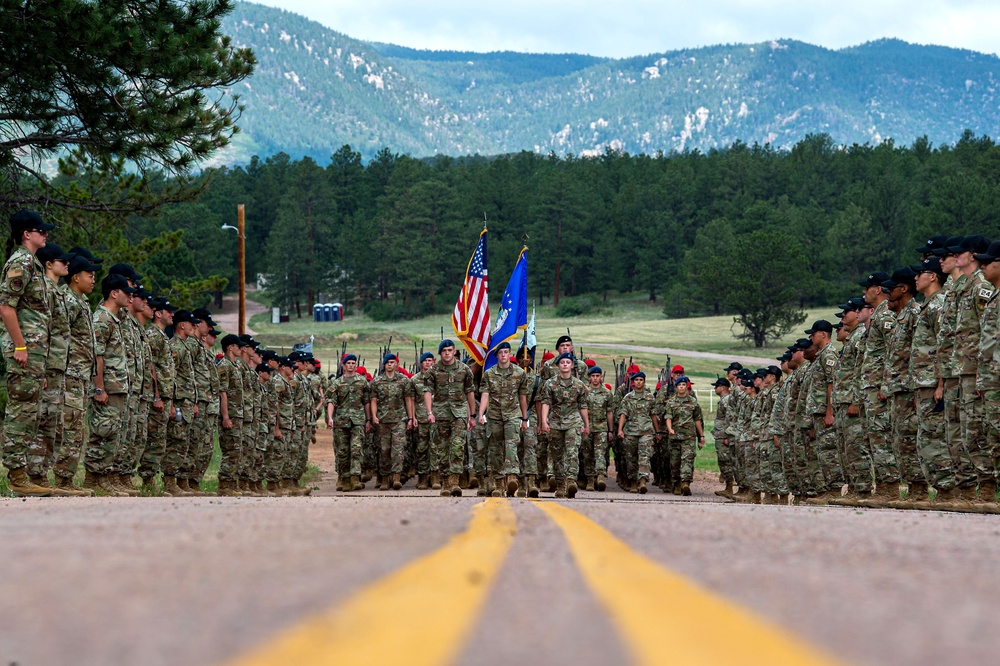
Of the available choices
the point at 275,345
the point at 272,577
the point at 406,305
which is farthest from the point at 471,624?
the point at 406,305

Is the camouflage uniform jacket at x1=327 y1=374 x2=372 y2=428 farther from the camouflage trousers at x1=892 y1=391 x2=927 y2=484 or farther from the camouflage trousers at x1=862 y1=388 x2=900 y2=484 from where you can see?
the camouflage trousers at x1=892 y1=391 x2=927 y2=484

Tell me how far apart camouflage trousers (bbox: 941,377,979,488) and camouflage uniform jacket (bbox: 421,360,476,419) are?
7862mm

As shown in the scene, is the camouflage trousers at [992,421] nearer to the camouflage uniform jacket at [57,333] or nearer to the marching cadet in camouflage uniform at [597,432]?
the marching cadet in camouflage uniform at [597,432]

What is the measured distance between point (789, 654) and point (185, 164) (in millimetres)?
18915

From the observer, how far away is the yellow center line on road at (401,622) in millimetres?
2439

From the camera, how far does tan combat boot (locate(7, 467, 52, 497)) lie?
966cm

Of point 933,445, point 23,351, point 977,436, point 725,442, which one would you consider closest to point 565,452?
point 725,442

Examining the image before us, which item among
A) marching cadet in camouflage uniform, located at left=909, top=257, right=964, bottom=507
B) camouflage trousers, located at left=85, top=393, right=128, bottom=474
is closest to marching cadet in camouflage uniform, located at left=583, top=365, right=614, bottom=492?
marching cadet in camouflage uniform, located at left=909, top=257, right=964, bottom=507

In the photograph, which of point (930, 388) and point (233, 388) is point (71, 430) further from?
point (930, 388)

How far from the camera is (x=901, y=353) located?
1102cm

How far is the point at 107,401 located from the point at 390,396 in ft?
24.7

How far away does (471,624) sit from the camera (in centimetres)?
282

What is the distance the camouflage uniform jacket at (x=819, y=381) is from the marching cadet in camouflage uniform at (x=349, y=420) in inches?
298

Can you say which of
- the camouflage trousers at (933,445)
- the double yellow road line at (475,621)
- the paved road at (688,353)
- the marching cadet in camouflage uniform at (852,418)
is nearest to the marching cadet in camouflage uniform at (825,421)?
the marching cadet in camouflage uniform at (852,418)
